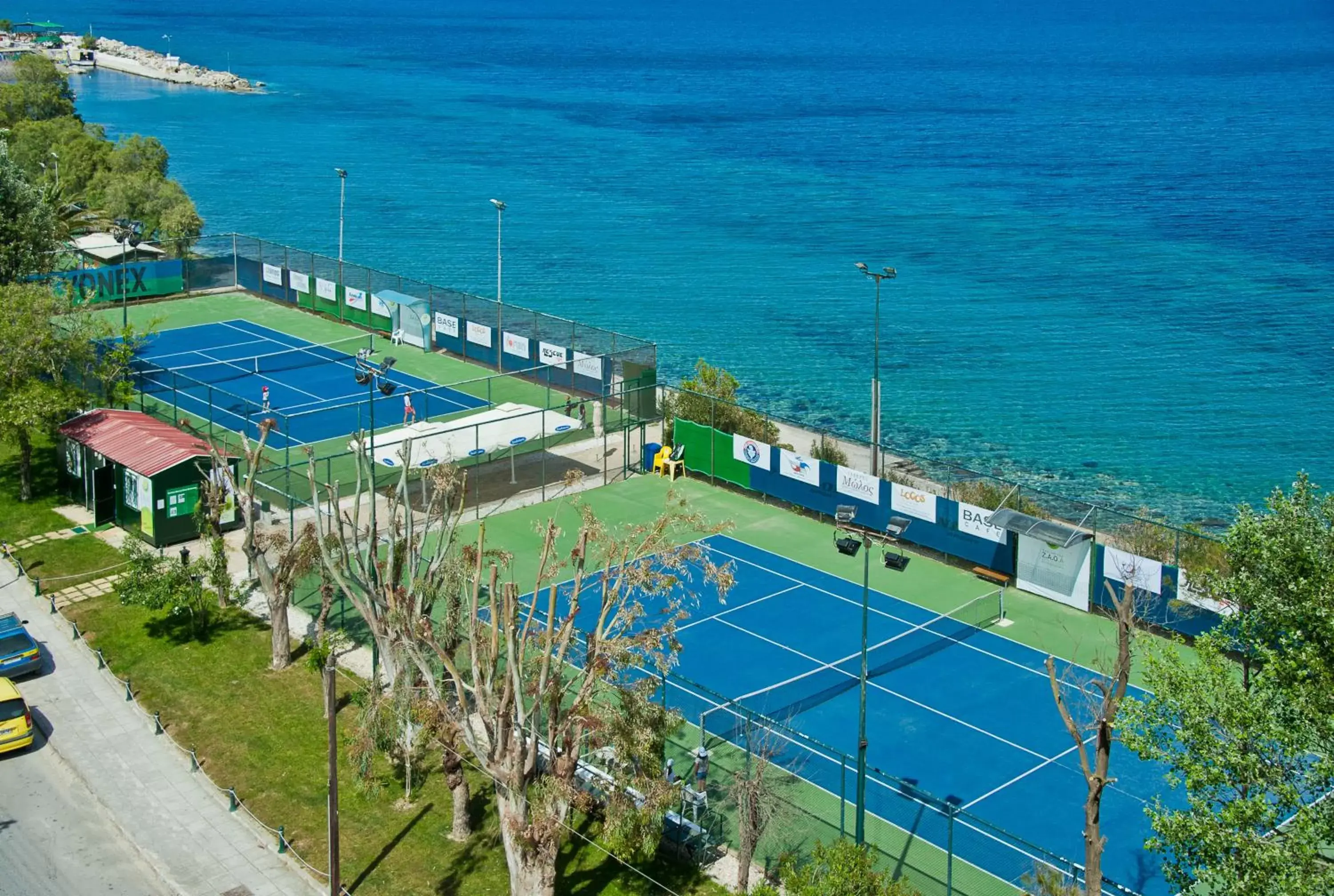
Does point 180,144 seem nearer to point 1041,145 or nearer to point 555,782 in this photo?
point 1041,145

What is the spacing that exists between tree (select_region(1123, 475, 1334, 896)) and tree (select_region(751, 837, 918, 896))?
3.92 metres

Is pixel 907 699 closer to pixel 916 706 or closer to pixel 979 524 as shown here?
pixel 916 706

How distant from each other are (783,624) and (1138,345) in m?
46.9

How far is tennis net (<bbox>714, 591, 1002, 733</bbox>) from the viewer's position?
102ft

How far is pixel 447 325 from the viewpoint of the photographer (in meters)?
58.8

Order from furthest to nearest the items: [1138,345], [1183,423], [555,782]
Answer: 1. [1138,345]
2. [1183,423]
3. [555,782]

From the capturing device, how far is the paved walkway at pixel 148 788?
79.0 ft

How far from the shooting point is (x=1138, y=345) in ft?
248

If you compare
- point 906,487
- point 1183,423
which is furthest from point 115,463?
point 1183,423

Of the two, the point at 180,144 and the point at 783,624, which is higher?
the point at 180,144

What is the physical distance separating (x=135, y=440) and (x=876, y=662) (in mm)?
20915

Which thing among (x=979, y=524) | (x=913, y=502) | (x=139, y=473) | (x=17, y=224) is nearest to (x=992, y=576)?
(x=979, y=524)

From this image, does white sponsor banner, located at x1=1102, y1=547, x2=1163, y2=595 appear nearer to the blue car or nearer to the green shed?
the green shed

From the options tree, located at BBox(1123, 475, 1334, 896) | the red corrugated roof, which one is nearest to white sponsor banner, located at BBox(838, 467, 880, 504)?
the red corrugated roof
